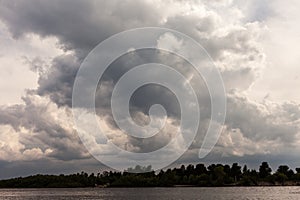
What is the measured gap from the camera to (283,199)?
17450 centimetres

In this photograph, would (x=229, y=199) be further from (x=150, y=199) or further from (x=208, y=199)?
(x=150, y=199)

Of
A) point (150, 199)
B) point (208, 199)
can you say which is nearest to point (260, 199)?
point (208, 199)

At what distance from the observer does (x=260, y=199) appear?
174 m

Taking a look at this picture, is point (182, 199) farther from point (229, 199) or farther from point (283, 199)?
point (283, 199)

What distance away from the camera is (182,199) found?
7106 inches

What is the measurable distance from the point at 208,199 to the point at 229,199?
846 centimetres

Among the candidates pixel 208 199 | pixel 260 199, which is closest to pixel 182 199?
pixel 208 199

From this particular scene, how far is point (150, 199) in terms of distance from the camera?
185 metres

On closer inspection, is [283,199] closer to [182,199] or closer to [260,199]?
[260,199]

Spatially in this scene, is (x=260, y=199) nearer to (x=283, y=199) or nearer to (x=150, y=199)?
(x=283, y=199)

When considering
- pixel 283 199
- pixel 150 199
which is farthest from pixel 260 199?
pixel 150 199

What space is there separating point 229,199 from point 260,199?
40.1ft

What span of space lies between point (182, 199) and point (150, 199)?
1396 cm

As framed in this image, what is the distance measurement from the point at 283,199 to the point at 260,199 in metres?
9.26
